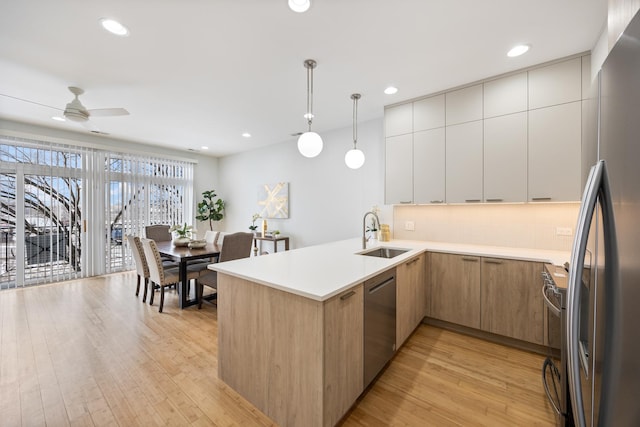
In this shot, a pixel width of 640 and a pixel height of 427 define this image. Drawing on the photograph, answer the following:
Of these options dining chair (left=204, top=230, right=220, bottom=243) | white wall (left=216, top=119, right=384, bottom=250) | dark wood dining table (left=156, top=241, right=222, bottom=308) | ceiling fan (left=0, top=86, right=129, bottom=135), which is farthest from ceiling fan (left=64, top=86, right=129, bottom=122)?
white wall (left=216, top=119, right=384, bottom=250)

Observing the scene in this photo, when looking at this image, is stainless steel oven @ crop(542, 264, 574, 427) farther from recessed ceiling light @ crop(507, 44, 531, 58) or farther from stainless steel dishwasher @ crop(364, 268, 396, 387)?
recessed ceiling light @ crop(507, 44, 531, 58)

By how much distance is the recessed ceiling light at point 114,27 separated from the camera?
6.51 feet

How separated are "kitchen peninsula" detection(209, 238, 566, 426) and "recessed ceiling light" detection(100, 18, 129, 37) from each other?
81.9 inches

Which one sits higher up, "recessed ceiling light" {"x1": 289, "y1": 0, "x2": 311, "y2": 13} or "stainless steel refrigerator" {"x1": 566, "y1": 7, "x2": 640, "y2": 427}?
"recessed ceiling light" {"x1": 289, "y1": 0, "x2": 311, "y2": 13}

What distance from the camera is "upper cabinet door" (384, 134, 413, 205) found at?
336 centimetres

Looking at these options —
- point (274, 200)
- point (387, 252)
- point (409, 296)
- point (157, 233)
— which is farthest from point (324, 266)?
point (157, 233)

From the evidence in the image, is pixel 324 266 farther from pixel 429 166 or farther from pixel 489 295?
pixel 429 166

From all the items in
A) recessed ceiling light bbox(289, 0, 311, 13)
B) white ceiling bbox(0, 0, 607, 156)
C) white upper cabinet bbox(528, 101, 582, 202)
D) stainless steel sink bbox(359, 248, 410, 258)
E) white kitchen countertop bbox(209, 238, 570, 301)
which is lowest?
stainless steel sink bbox(359, 248, 410, 258)

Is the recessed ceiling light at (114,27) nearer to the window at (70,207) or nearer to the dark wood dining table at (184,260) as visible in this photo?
the dark wood dining table at (184,260)

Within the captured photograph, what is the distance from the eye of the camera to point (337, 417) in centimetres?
149

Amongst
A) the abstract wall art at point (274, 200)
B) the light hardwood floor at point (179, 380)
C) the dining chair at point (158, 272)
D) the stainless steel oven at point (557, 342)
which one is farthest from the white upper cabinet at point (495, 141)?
the dining chair at point (158, 272)

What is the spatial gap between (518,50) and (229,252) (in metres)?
3.80

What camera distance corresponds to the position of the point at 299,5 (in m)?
1.78

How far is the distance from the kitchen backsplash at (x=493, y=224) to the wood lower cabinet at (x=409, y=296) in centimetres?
75
